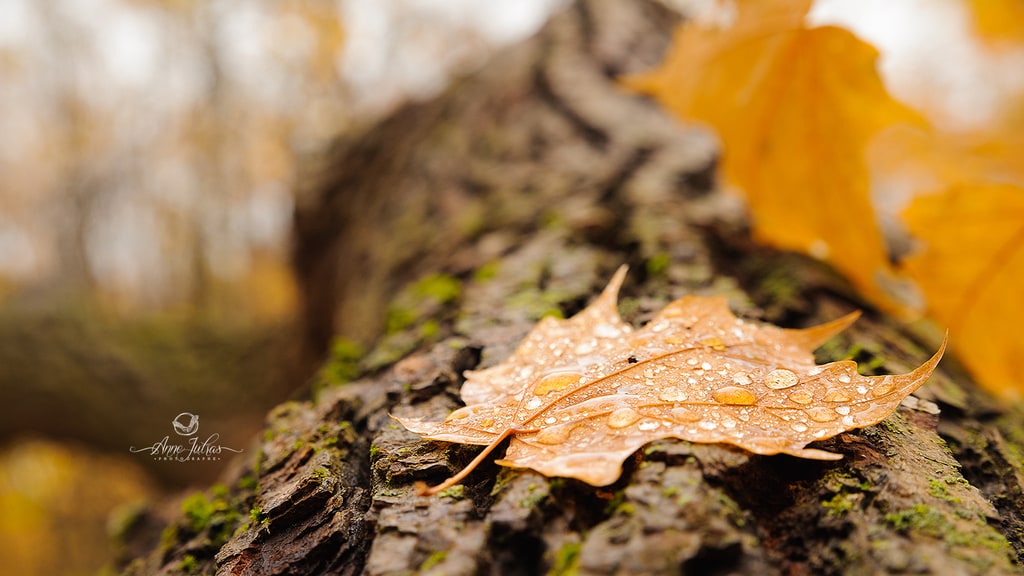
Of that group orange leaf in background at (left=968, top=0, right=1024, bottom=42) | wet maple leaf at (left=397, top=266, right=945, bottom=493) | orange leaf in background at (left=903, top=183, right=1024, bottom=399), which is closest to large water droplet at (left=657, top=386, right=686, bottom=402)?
wet maple leaf at (left=397, top=266, right=945, bottom=493)

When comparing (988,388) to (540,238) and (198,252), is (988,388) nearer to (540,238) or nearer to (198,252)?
(540,238)

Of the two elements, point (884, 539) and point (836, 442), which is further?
point (836, 442)

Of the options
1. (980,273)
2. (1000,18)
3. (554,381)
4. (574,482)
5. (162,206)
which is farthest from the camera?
(162,206)

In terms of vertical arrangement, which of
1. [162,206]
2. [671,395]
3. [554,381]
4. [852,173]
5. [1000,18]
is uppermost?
[162,206]

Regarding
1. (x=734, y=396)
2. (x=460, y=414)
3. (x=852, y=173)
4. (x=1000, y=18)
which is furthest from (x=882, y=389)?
(x=1000, y=18)

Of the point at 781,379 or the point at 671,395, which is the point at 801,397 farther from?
the point at 671,395

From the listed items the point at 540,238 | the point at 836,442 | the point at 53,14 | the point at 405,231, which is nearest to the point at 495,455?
the point at 836,442
